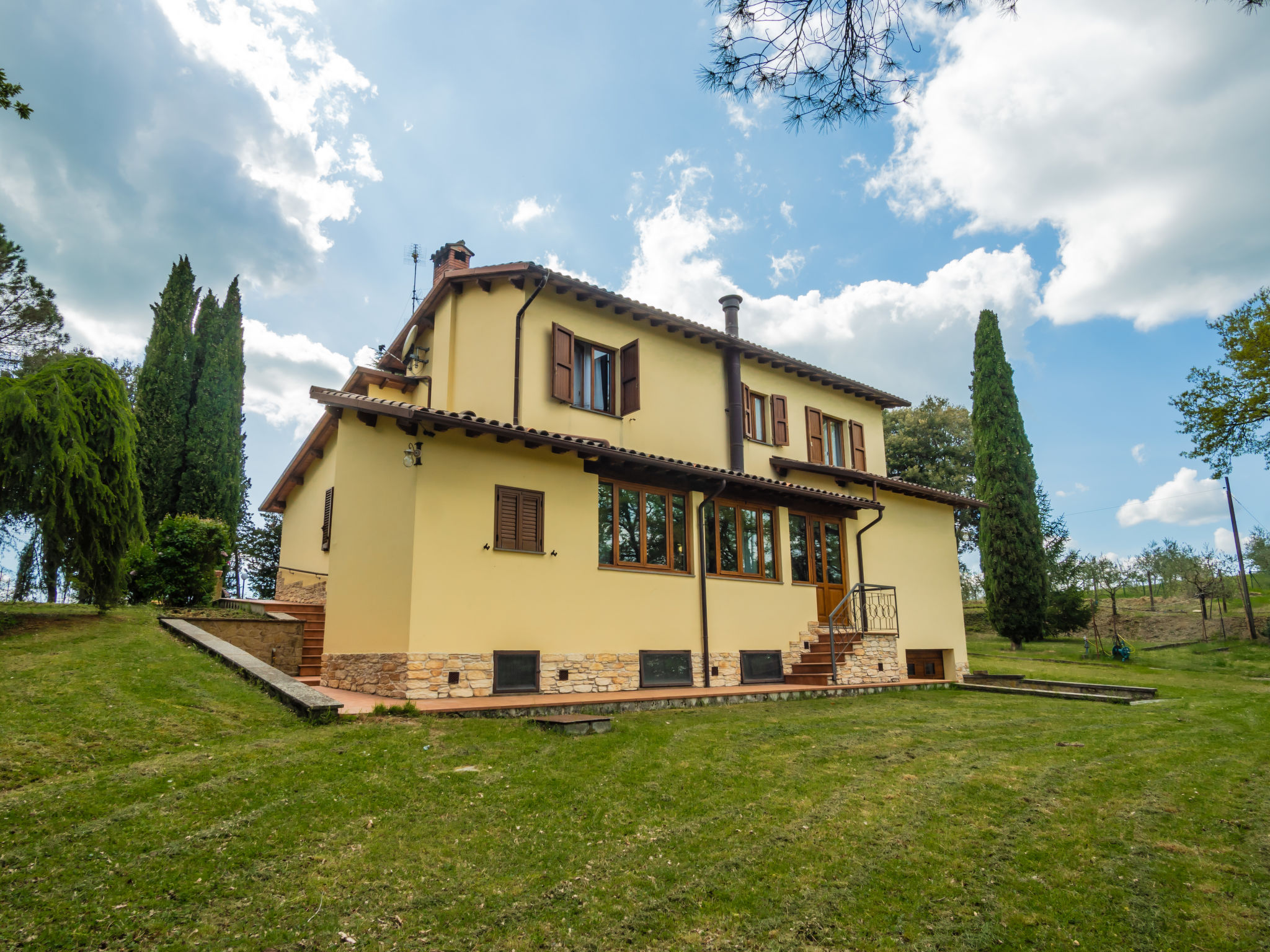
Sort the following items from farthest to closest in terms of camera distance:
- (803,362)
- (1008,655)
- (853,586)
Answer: (1008,655) → (803,362) → (853,586)

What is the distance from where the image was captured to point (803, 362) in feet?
54.7

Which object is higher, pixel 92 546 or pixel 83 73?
pixel 83 73

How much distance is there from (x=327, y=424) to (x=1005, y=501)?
73.9 ft

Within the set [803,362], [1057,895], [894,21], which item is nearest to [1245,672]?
[803,362]

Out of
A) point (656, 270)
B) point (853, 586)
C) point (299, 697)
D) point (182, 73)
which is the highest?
point (182, 73)

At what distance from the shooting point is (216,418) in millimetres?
21656

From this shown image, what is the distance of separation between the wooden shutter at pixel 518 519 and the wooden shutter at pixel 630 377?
3374 millimetres

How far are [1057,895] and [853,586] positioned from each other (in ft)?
38.1

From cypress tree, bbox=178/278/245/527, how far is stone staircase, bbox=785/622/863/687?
1618 cm

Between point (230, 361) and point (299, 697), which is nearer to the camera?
point (299, 697)

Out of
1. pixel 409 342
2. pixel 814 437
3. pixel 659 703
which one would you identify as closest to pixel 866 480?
pixel 814 437

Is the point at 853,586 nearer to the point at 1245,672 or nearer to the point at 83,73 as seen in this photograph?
the point at 1245,672

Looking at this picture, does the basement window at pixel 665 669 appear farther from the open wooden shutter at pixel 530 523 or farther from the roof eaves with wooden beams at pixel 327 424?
the roof eaves with wooden beams at pixel 327 424

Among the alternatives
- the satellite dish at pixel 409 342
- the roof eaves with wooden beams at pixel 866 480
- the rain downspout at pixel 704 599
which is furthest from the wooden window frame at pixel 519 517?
the roof eaves with wooden beams at pixel 866 480
